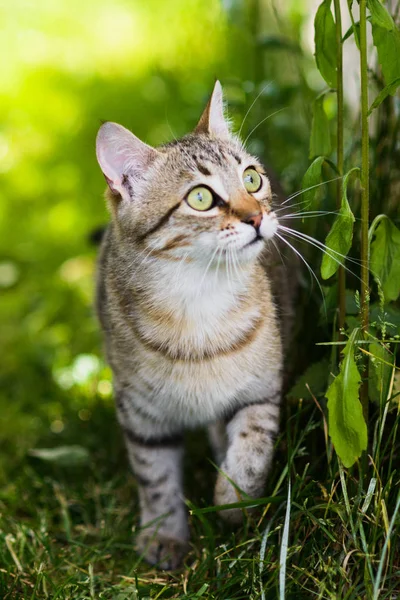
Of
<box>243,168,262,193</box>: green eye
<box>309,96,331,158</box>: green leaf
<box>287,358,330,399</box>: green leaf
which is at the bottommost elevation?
<box>287,358,330,399</box>: green leaf

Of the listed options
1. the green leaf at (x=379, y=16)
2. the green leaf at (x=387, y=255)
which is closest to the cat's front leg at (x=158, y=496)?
the green leaf at (x=387, y=255)

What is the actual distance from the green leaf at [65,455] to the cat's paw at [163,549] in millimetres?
500

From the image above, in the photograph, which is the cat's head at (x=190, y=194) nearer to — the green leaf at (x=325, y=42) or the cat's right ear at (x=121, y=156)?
the cat's right ear at (x=121, y=156)

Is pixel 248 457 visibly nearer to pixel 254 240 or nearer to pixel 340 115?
pixel 254 240

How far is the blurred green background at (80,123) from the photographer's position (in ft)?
10.9

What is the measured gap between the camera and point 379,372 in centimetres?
201

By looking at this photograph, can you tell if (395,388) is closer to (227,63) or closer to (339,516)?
(339,516)

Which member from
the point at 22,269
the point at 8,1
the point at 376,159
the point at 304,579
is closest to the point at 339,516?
the point at 304,579

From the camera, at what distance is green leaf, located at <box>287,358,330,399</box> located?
2.30 m

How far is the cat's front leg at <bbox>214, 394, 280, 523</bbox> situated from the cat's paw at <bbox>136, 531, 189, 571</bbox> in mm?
246

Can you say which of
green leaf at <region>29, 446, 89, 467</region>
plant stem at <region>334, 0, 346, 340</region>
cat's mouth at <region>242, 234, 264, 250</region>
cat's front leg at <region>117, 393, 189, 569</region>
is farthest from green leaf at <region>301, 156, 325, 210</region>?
green leaf at <region>29, 446, 89, 467</region>

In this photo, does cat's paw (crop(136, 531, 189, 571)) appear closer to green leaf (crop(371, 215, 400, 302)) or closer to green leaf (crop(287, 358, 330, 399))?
green leaf (crop(287, 358, 330, 399))

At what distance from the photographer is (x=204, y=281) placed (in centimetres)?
217

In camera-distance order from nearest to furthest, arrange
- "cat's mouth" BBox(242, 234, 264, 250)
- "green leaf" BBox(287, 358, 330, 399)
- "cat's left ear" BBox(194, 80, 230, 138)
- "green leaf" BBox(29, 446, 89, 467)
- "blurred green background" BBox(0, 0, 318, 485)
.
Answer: "cat's mouth" BBox(242, 234, 264, 250)
"green leaf" BBox(287, 358, 330, 399)
"cat's left ear" BBox(194, 80, 230, 138)
"green leaf" BBox(29, 446, 89, 467)
"blurred green background" BBox(0, 0, 318, 485)
